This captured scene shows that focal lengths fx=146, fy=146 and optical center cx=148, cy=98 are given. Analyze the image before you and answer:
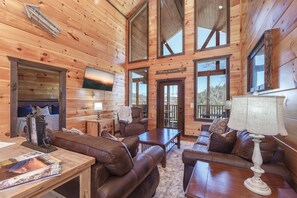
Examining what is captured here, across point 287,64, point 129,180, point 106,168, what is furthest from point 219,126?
point 106,168

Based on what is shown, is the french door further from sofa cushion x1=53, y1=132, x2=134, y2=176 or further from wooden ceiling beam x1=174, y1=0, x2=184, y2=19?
sofa cushion x1=53, y1=132, x2=134, y2=176

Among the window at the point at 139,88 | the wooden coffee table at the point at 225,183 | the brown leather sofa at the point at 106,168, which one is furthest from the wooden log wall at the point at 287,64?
the window at the point at 139,88

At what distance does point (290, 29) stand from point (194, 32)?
3.81 metres

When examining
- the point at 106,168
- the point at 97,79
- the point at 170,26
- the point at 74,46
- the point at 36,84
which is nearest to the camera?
the point at 106,168

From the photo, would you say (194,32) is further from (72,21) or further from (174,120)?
(72,21)

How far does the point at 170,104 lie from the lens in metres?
5.36

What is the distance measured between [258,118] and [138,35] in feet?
19.6

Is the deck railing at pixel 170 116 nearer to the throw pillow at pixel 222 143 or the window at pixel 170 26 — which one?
the window at pixel 170 26

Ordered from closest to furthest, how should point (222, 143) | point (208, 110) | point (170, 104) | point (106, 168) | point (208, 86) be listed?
point (106, 168)
point (222, 143)
point (208, 86)
point (208, 110)
point (170, 104)

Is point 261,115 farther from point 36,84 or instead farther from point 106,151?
point 36,84

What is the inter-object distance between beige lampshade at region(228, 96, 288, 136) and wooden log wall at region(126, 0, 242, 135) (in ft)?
12.3

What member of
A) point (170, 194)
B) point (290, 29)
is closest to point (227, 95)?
point (290, 29)

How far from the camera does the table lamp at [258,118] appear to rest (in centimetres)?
96

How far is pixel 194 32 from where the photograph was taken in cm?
488
